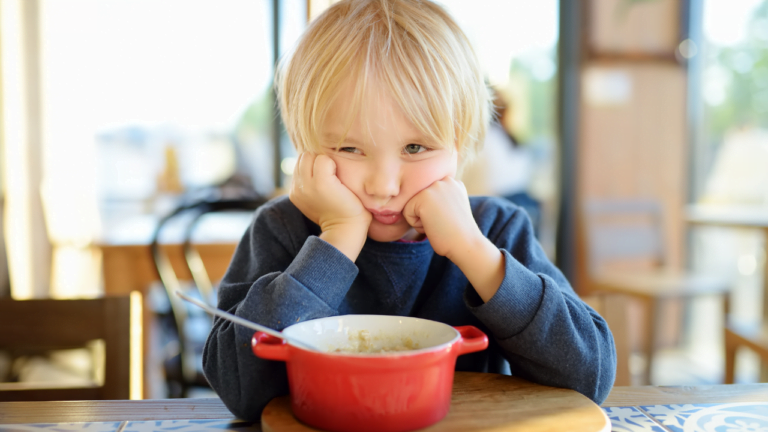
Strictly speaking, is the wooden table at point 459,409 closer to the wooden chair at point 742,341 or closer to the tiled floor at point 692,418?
the tiled floor at point 692,418

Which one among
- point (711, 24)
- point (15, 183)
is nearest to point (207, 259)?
point (15, 183)

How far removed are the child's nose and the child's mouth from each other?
1.6 inches

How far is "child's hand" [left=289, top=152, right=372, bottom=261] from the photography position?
0.70 meters

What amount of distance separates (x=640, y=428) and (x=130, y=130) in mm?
3707

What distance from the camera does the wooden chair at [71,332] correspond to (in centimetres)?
85

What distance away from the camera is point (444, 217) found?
68 centimetres

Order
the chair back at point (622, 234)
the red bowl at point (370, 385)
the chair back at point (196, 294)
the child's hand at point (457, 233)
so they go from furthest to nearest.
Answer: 1. the chair back at point (622, 234)
2. the chair back at point (196, 294)
3. the child's hand at point (457, 233)
4. the red bowl at point (370, 385)

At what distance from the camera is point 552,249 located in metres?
3.58

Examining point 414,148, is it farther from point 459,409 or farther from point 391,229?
point 459,409

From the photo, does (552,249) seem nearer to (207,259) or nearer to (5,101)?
(207,259)

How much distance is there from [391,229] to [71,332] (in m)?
0.54

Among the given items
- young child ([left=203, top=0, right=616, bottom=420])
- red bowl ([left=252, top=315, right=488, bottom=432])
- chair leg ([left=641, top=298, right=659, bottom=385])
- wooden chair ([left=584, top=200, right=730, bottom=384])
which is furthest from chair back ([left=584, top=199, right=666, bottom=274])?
red bowl ([left=252, top=315, right=488, bottom=432])

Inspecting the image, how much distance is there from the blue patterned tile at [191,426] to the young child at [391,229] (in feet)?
0.07

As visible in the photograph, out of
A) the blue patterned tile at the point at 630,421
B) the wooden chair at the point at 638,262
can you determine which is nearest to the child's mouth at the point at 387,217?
the blue patterned tile at the point at 630,421
